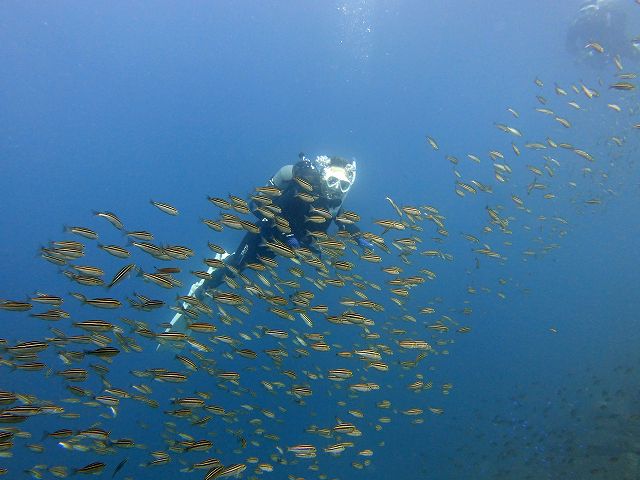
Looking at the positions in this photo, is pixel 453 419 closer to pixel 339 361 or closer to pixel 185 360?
pixel 339 361

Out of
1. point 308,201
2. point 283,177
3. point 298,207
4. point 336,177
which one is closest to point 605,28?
point 336,177

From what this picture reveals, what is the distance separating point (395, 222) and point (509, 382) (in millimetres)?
26804

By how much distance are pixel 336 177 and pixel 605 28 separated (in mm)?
26593

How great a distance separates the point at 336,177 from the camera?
7883mm

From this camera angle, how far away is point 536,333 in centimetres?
3600

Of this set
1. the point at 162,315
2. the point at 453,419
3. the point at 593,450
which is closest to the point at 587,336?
the point at 453,419

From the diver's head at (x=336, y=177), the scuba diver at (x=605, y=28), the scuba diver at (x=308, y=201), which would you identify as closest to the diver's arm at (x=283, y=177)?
the scuba diver at (x=308, y=201)

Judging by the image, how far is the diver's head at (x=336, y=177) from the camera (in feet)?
25.8

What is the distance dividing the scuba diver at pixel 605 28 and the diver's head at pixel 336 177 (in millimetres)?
23695

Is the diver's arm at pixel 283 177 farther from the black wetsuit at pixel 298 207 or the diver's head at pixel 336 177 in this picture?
the diver's head at pixel 336 177

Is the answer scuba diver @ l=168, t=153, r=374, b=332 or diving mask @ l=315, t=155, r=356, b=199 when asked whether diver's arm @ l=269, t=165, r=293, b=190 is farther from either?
diving mask @ l=315, t=155, r=356, b=199

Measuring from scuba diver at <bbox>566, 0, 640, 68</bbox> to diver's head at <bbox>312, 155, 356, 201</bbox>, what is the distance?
933 inches

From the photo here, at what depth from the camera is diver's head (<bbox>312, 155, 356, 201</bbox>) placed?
7855 mm

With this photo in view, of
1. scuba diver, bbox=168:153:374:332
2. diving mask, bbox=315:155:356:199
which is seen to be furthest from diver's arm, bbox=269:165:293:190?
diving mask, bbox=315:155:356:199
